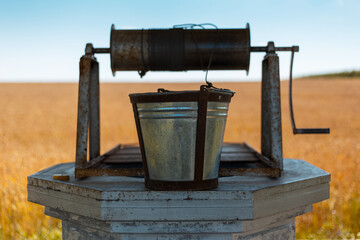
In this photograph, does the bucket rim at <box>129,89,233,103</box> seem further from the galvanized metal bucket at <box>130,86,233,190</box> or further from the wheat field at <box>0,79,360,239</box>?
the wheat field at <box>0,79,360,239</box>

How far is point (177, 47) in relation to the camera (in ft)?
7.59

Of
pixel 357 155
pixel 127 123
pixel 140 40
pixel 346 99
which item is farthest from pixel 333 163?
pixel 346 99

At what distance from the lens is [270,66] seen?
7.68ft

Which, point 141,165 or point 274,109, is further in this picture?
point 141,165

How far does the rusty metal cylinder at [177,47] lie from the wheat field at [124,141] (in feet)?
8.65

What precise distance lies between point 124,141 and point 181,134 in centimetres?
899

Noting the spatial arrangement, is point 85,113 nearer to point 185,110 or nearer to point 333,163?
point 185,110

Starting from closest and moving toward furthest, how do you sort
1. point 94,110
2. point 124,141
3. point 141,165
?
point 141,165 < point 94,110 < point 124,141

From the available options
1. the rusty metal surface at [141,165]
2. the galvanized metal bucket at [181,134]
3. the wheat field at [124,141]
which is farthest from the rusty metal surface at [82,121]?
the wheat field at [124,141]

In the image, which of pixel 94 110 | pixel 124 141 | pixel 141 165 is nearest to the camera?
pixel 141 165

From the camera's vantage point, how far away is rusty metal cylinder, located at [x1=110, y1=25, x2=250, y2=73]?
2318 mm

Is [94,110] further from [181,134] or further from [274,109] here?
[274,109]

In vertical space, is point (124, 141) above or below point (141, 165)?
below

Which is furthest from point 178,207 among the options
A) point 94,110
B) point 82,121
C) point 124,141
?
point 124,141
